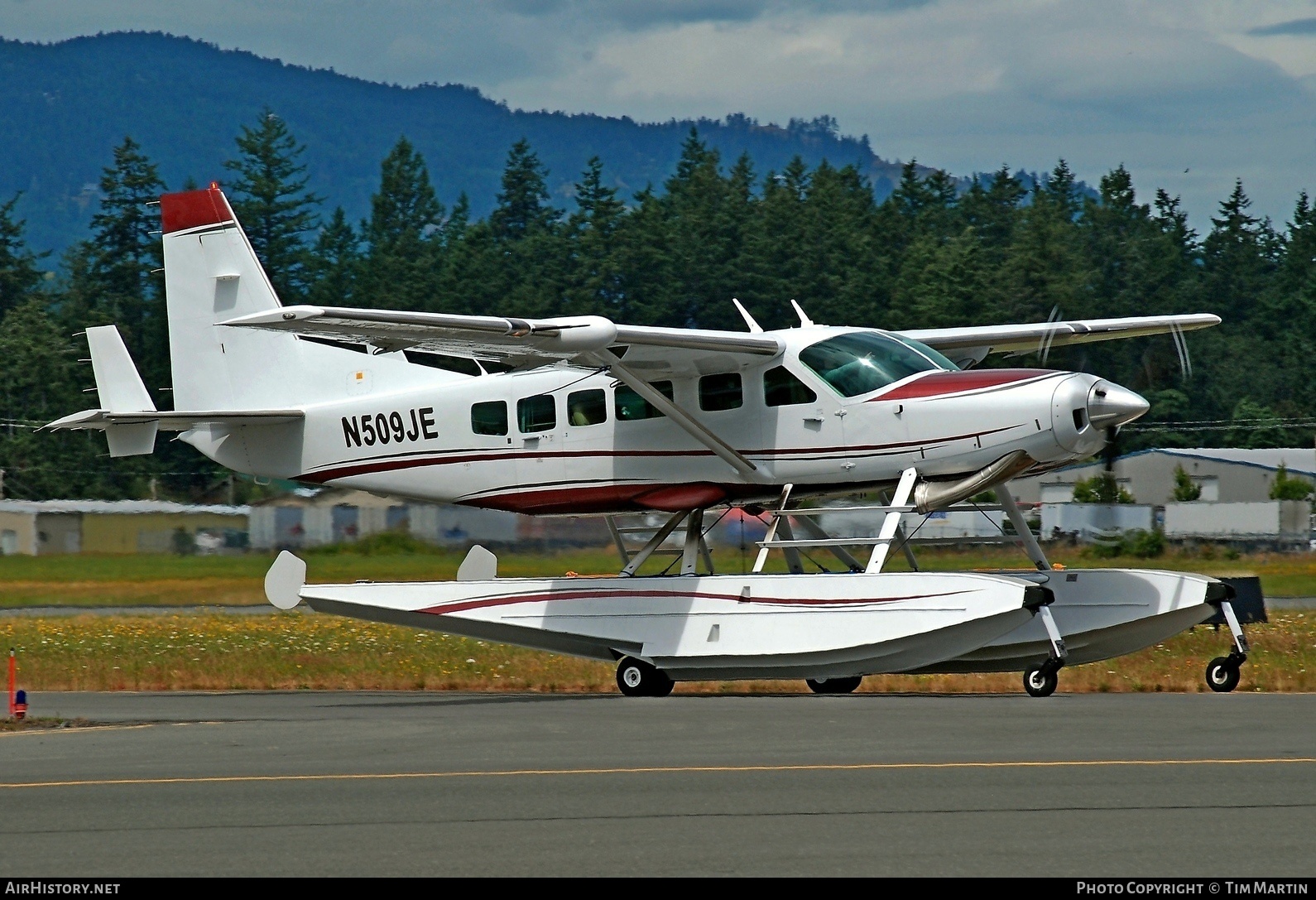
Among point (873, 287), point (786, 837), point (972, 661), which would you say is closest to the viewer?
point (786, 837)

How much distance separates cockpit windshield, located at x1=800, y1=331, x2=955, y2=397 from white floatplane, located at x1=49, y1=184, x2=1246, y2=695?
0.9 inches

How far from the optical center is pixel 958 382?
1577cm

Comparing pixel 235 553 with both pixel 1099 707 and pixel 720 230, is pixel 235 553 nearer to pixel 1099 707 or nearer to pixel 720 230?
pixel 1099 707

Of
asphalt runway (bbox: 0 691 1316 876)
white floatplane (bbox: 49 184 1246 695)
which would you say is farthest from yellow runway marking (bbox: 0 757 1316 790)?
white floatplane (bbox: 49 184 1246 695)

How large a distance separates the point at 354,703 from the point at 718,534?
43.8ft

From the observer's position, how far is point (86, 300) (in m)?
79.8

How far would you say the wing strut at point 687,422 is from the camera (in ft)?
53.7

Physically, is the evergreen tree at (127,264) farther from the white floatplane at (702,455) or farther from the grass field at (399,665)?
the white floatplane at (702,455)

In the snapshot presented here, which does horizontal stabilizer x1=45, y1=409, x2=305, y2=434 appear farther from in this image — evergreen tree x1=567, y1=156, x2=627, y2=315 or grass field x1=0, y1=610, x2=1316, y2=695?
evergreen tree x1=567, y1=156, x2=627, y2=315

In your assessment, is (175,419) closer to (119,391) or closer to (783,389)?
(119,391)

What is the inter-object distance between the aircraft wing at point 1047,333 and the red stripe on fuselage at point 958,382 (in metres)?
2.66

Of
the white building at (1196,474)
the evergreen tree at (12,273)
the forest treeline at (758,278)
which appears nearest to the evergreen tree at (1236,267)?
the forest treeline at (758,278)

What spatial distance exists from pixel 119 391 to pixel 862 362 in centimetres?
846
